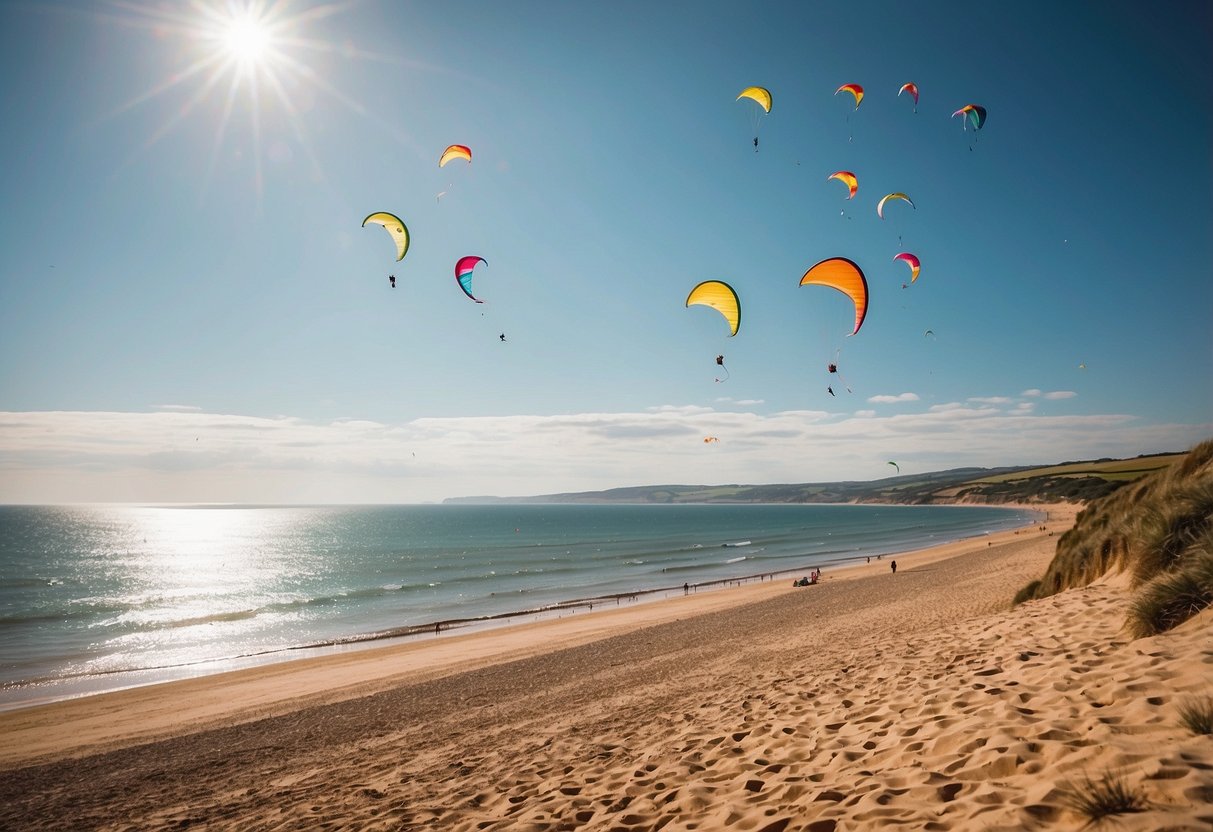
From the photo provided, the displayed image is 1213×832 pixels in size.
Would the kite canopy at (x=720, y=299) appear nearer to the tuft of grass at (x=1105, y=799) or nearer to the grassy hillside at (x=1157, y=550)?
the grassy hillside at (x=1157, y=550)

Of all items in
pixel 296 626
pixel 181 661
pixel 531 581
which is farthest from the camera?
pixel 531 581

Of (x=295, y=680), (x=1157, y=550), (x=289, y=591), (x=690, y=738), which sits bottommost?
(x=289, y=591)

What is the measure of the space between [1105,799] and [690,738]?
4286 mm

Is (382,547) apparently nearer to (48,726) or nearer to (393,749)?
(48,726)

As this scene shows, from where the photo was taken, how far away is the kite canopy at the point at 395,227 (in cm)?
1975

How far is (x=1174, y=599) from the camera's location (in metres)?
5.21

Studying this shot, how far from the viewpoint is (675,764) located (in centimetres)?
539

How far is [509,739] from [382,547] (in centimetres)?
7103

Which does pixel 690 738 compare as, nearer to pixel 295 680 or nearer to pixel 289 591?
pixel 295 680

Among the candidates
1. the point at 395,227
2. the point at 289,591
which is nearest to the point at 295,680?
the point at 395,227

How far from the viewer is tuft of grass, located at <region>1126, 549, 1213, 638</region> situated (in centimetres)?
501

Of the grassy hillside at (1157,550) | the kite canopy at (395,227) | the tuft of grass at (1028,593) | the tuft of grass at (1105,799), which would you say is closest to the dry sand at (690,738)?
the tuft of grass at (1105,799)

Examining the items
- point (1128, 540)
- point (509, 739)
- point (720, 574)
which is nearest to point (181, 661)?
point (509, 739)

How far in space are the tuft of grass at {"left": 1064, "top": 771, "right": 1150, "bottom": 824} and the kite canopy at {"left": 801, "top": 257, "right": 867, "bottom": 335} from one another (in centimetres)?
1164
